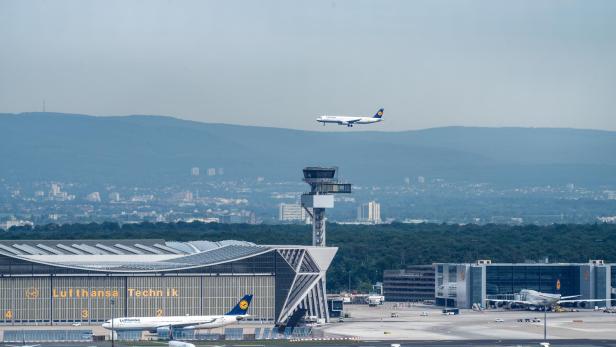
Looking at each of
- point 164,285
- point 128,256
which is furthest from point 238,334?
point 128,256

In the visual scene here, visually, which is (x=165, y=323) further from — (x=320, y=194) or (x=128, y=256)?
(x=320, y=194)

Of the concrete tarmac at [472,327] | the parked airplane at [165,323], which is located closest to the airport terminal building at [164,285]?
the concrete tarmac at [472,327]

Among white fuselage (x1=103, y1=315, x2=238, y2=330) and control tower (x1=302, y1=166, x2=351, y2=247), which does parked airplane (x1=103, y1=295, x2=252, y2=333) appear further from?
control tower (x1=302, y1=166, x2=351, y2=247)

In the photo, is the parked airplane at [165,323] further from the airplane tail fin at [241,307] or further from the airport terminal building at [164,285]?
the airport terminal building at [164,285]

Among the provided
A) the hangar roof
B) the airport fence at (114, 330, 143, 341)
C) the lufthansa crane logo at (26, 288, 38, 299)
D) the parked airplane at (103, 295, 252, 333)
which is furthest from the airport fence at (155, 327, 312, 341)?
the lufthansa crane logo at (26, 288, 38, 299)

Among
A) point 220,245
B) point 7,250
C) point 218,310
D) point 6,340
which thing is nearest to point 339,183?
point 220,245

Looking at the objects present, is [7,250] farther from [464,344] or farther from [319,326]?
[464,344]
